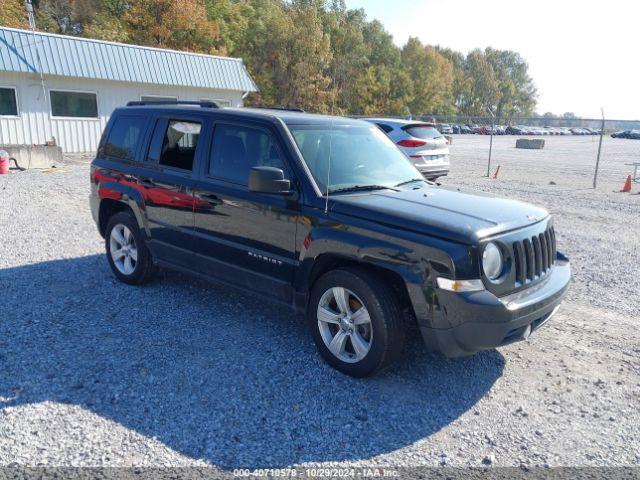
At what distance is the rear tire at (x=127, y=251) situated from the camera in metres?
5.60

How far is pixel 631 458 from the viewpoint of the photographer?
3092mm

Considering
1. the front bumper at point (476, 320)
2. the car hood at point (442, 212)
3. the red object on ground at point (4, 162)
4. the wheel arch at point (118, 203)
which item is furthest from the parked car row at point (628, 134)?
the front bumper at point (476, 320)

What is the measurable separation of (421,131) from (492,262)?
33.1 feet

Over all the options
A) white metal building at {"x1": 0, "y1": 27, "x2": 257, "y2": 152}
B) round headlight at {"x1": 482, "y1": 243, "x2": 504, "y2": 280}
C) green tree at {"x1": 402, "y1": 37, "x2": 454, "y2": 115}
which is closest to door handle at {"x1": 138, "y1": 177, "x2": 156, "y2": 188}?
round headlight at {"x1": 482, "y1": 243, "x2": 504, "y2": 280}

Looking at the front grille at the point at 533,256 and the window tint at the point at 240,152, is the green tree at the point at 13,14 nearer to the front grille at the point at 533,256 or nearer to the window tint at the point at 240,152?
the window tint at the point at 240,152

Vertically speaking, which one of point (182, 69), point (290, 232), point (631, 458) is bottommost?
point (631, 458)

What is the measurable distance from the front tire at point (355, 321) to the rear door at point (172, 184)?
5.47 ft

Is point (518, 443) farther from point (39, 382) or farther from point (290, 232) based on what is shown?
point (39, 382)

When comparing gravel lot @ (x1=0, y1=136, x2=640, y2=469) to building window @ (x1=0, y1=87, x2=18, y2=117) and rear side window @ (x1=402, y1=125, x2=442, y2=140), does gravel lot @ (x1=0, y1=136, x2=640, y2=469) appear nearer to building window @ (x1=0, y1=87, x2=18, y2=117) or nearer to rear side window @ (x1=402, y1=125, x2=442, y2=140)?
rear side window @ (x1=402, y1=125, x2=442, y2=140)

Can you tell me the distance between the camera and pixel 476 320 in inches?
132

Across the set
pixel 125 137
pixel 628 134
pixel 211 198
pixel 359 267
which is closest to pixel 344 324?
pixel 359 267

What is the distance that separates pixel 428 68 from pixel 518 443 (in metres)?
71.8

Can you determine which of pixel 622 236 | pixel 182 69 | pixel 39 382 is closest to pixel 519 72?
pixel 182 69

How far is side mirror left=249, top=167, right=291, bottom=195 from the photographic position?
3910 mm
